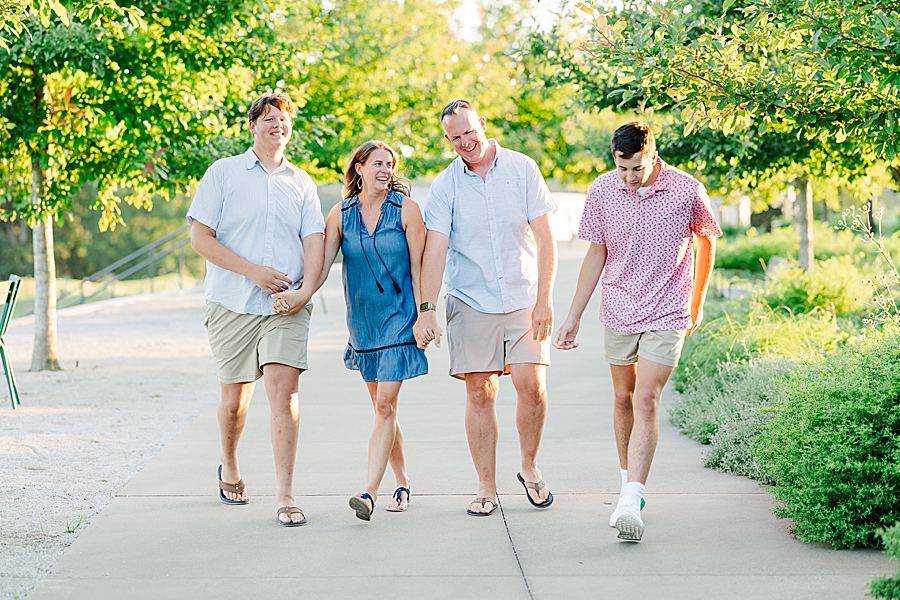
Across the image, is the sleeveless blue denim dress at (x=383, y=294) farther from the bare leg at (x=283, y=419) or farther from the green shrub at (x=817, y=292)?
the green shrub at (x=817, y=292)

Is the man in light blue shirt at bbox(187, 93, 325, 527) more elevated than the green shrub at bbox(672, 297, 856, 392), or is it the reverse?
the man in light blue shirt at bbox(187, 93, 325, 527)

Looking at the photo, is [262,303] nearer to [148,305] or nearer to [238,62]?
[238,62]

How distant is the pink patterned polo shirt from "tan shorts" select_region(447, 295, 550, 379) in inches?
16.8

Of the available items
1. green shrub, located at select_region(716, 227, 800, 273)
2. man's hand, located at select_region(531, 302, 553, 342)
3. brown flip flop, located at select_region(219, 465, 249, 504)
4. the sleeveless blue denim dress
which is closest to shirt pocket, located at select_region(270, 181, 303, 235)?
the sleeveless blue denim dress

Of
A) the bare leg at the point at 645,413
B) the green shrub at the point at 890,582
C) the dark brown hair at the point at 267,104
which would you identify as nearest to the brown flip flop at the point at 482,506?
the bare leg at the point at 645,413

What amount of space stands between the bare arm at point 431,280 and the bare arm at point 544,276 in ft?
1.47

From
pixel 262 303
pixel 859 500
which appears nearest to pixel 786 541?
pixel 859 500

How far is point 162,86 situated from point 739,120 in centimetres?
591

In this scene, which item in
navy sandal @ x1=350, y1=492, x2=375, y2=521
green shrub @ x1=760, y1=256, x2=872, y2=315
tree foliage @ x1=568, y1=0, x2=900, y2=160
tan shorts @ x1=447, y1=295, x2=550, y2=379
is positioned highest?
tree foliage @ x1=568, y1=0, x2=900, y2=160

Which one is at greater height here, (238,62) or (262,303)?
(238,62)

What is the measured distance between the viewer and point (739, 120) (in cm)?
541

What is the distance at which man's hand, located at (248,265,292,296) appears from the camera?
5.01 m

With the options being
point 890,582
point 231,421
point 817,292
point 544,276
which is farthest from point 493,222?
point 817,292

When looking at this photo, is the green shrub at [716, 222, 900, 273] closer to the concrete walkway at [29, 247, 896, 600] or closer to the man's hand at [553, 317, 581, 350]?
the concrete walkway at [29, 247, 896, 600]
